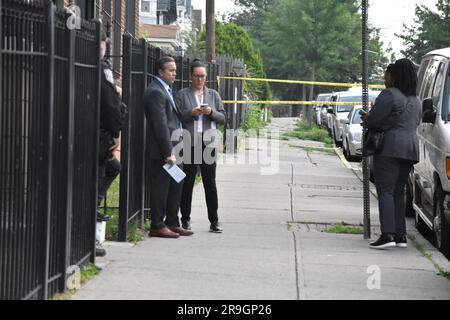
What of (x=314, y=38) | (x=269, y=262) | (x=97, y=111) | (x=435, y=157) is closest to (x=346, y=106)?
(x=435, y=157)

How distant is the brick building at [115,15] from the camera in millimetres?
16625

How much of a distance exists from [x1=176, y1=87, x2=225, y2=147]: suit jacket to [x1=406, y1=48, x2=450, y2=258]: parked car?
2.28m

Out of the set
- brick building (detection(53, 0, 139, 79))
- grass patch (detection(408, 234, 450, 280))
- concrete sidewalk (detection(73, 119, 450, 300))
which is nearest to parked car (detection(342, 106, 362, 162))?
brick building (detection(53, 0, 139, 79))

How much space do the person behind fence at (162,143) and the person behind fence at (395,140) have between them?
6.92 ft

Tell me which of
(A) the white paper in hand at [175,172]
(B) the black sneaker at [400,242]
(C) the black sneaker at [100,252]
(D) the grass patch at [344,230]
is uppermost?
(A) the white paper in hand at [175,172]

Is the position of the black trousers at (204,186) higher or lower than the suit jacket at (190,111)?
lower

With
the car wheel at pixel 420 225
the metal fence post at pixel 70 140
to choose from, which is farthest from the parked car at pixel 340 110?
the metal fence post at pixel 70 140

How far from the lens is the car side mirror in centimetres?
1091

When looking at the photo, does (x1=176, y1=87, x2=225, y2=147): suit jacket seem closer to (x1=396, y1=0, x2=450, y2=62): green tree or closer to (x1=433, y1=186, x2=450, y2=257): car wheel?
(x1=433, y1=186, x2=450, y2=257): car wheel

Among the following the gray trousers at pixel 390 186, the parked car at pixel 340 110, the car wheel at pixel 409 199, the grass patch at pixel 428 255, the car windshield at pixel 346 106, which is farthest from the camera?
the car windshield at pixel 346 106

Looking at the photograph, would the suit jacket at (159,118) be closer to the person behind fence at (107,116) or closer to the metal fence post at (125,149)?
the metal fence post at (125,149)

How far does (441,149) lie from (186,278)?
3.53m

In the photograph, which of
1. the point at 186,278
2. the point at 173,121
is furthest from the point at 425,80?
the point at 186,278

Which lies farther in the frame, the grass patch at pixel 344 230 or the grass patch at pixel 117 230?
Answer: the grass patch at pixel 344 230
